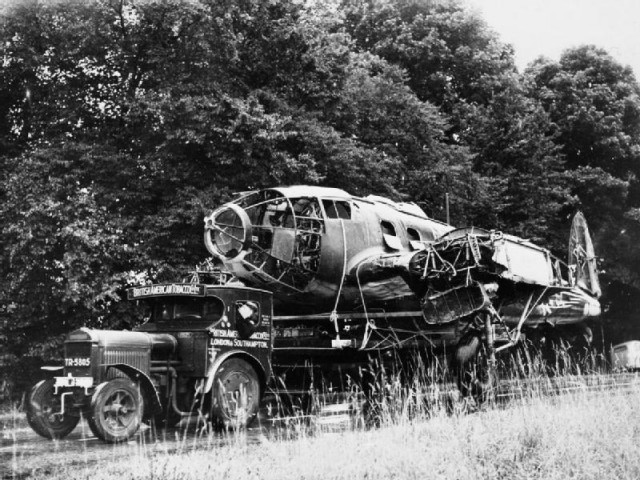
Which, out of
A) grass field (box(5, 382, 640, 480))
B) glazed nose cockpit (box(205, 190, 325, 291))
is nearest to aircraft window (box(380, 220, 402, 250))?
glazed nose cockpit (box(205, 190, 325, 291))

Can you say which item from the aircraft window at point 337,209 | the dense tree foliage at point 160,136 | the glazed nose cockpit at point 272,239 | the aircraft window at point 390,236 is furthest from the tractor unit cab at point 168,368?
the dense tree foliage at point 160,136

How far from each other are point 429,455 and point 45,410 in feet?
22.4

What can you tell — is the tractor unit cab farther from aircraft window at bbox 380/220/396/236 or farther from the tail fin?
the tail fin

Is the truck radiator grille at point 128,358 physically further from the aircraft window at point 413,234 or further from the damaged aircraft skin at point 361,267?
the aircraft window at point 413,234

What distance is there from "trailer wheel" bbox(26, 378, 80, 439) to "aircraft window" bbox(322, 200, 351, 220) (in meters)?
6.58

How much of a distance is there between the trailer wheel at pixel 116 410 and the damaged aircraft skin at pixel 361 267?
3.99 meters

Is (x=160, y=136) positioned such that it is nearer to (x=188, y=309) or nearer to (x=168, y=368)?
(x=188, y=309)

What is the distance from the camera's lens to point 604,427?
926 centimetres

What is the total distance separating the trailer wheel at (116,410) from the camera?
10867 mm

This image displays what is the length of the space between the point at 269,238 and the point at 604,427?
25.8 feet

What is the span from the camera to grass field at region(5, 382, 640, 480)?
303 inches

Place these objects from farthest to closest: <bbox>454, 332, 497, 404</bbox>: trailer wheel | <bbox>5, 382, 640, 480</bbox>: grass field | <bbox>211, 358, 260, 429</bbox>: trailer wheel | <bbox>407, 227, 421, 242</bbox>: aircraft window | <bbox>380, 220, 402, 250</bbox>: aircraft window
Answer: <bbox>407, 227, 421, 242</bbox>: aircraft window → <bbox>380, 220, 402, 250</bbox>: aircraft window → <bbox>454, 332, 497, 404</bbox>: trailer wheel → <bbox>211, 358, 260, 429</bbox>: trailer wheel → <bbox>5, 382, 640, 480</bbox>: grass field

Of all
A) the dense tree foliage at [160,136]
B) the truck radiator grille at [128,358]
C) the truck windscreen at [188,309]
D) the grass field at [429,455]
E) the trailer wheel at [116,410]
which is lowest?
the grass field at [429,455]

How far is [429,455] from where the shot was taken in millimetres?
8312
